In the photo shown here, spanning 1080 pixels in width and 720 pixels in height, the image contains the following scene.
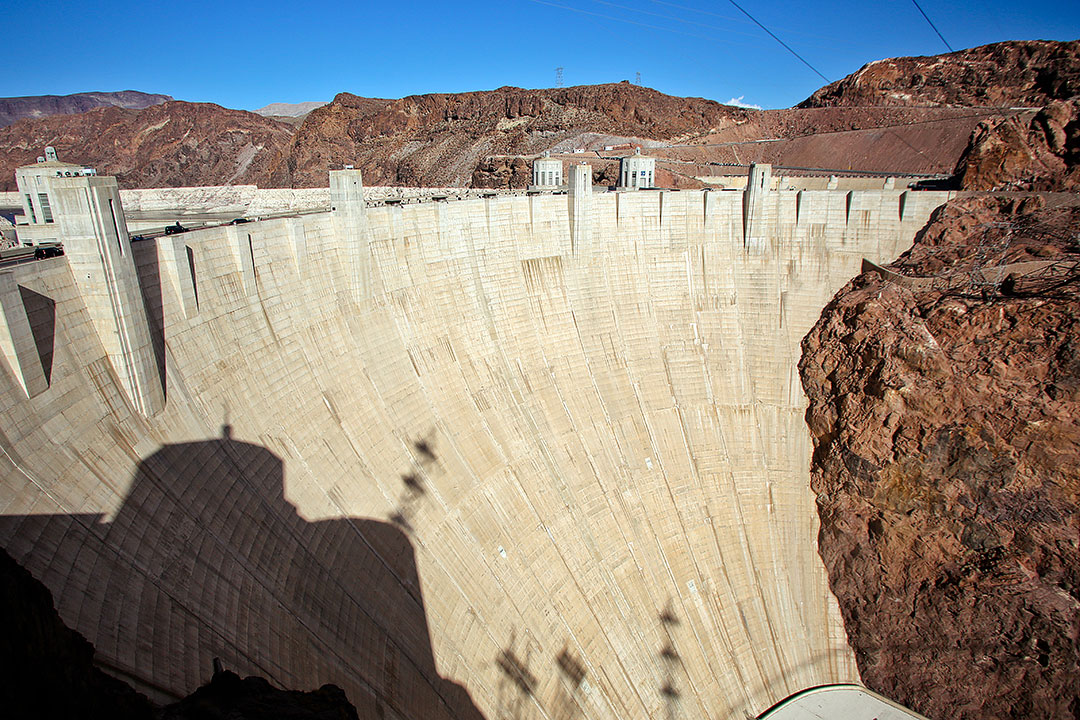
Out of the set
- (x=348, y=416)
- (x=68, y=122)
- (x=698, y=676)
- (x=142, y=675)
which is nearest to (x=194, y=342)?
(x=348, y=416)

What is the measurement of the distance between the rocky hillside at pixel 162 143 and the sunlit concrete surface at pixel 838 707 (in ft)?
240

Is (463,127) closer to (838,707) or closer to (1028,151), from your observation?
(1028,151)

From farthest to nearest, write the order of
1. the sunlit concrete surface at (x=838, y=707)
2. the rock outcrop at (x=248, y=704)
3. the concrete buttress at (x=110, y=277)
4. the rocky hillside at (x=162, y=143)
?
the rocky hillside at (x=162, y=143), the sunlit concrete surface at (x=838, y=707), the concrete buttress at (x=110, y=277), the rock outcrop at (x=248, y=704)

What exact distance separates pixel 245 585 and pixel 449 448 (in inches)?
274

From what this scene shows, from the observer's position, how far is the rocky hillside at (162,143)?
235 ft

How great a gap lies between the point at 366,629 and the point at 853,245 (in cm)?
2149

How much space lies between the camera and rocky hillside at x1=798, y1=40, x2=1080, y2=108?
141 ft

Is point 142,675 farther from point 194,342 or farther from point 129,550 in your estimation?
point 194,342

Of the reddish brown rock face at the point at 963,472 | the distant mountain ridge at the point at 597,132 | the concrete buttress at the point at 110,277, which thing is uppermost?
the distant mountain ridge at the point at 597,132

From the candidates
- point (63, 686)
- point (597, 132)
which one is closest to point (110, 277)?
point (63, 686)

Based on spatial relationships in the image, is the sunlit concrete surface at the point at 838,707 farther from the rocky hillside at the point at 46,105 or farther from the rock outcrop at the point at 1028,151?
the rocky hillside at the point at 46,105

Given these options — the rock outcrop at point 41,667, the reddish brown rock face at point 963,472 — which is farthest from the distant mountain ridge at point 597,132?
the rock outcrop at point 41,667

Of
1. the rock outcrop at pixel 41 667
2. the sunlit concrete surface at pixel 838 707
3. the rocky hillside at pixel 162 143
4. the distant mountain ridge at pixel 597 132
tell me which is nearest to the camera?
the rock outcrop at pixel 41 667

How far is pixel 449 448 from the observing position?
16672 millimetres
